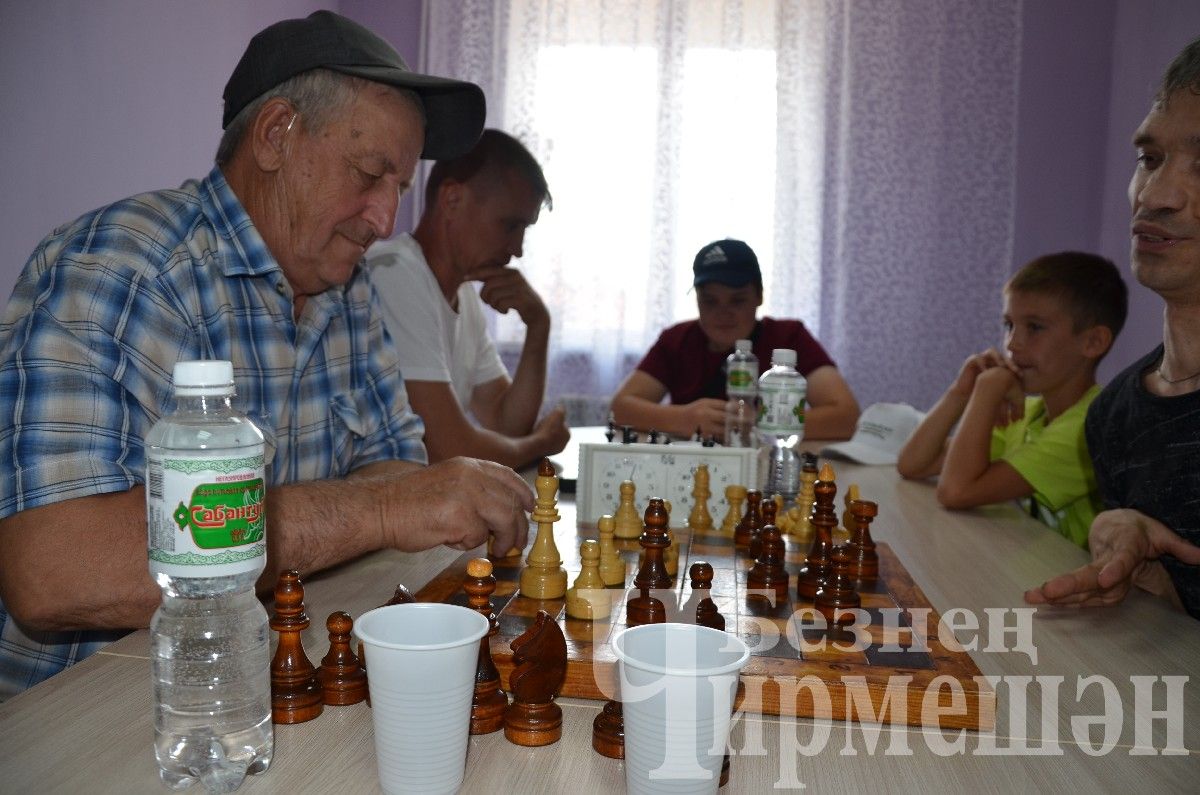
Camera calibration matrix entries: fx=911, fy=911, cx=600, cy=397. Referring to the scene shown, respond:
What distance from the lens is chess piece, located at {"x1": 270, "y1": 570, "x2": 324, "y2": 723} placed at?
100cm

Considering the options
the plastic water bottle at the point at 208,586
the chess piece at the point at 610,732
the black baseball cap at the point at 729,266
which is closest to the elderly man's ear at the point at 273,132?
the plastic water bottle at the point at 208,586

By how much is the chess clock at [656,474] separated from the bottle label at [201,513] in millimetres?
1050

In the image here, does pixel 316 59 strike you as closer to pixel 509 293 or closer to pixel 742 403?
pixel 509 293

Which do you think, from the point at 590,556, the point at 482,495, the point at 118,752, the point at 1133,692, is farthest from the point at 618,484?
the point at 118,752

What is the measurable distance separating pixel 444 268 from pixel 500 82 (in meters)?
2.47

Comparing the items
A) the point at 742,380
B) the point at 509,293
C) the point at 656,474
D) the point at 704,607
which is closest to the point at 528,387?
the point at 509,293

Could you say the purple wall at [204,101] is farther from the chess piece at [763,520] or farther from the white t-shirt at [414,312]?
the chess piece at [763,520]

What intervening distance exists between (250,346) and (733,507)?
0.95 meters

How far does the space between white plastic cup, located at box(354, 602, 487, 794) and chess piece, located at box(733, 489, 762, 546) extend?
882mm

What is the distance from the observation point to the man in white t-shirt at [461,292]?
99.8 inches

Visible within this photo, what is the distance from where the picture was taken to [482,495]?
58.7 inches

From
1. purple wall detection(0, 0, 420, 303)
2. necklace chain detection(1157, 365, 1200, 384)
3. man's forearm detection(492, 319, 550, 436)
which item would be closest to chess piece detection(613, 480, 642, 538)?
necklace chain detection(1157, 365, 1200, 384)

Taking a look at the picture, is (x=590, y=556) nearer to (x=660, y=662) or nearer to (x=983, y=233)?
(x=660, y=662)

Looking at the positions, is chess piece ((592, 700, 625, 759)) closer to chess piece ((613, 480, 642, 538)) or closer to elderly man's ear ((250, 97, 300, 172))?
chess piece ((613, 480, 642, 538))
